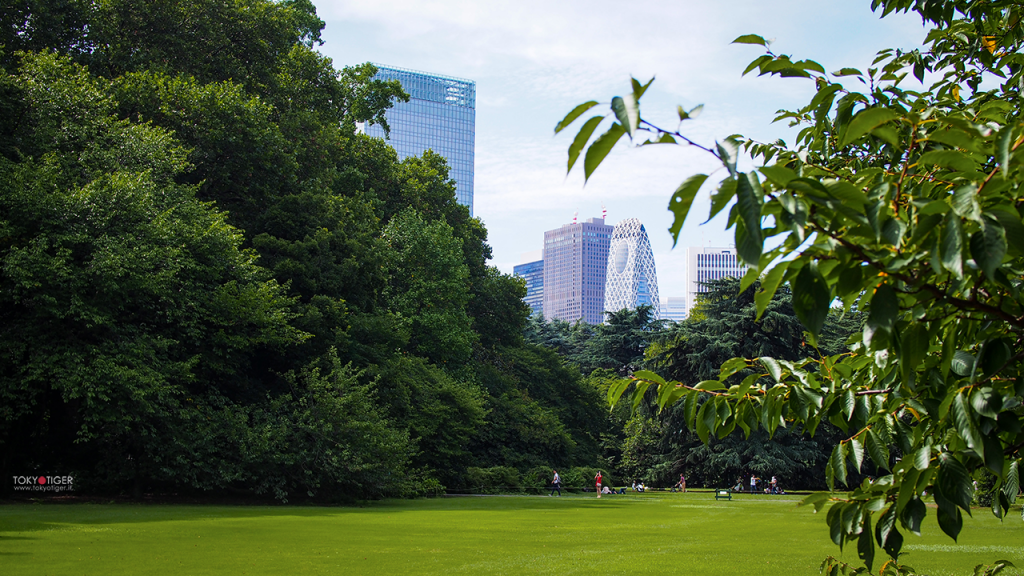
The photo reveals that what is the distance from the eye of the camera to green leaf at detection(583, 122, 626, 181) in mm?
1729

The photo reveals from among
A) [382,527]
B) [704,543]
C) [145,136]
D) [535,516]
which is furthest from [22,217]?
[704,543]

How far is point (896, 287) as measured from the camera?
1898mm

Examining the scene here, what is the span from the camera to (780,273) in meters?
1.82

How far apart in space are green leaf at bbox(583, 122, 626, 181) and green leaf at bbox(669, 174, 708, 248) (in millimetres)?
178

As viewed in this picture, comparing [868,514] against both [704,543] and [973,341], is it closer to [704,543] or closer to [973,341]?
[973,341]

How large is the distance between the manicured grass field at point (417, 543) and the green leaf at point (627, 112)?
8.51 metres

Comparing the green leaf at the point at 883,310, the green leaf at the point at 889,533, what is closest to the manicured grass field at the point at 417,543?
the green leaf at the point at 889,533

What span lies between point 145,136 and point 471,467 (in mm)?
17745

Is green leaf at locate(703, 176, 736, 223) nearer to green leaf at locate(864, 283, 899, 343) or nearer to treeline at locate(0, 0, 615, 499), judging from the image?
green leaf at locate(864, 283, 899, 343)

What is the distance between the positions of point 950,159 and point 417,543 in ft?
40.2

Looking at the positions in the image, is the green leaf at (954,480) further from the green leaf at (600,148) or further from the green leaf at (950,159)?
the green leaf at (600,148)

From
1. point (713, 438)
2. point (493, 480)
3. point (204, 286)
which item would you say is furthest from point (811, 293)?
point (713, 438)

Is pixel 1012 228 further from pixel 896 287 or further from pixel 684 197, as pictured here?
pixel 684 197

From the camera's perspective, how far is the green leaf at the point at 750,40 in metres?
2.49
